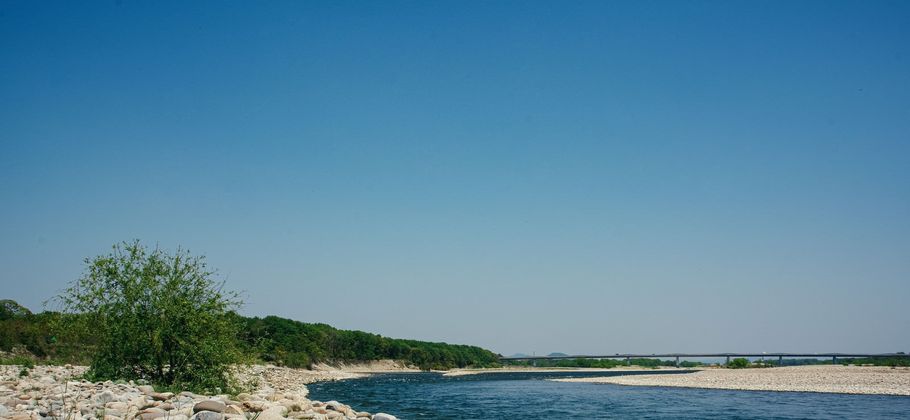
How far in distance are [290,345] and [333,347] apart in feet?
59.4

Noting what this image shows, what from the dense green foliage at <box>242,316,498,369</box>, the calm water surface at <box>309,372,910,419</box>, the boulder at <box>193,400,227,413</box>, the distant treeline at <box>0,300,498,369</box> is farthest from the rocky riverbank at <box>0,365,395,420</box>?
the dense green foliage at <box>242,316,498,369</box>

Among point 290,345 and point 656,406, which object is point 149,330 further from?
point 290,345

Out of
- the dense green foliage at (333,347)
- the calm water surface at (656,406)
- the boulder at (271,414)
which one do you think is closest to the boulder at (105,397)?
the boulder at (271,414)

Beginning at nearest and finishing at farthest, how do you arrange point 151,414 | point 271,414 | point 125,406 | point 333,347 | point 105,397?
point 151,414 < point 125,406 < point 271,414 < point 105,397 < point 333,347

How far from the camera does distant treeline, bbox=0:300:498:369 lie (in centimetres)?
3376

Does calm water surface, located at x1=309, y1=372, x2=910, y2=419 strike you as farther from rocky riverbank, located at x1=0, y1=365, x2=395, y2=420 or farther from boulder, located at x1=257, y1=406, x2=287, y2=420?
boulder, located at x1=257, y1=406, x2=287, y2=420

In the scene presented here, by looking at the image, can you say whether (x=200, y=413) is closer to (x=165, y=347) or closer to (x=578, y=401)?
(x=165, y=347)

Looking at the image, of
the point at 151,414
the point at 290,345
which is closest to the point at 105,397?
the point at 151,414

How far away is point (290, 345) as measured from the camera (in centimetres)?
11038

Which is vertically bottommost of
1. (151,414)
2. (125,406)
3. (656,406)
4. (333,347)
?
(656,406)

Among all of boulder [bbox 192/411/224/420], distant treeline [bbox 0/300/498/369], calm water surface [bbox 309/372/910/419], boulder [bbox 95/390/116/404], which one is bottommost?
calm water surface [bbox 309/372/910/419]

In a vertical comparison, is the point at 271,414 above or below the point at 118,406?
below

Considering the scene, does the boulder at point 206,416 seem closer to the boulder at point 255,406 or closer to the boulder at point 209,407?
the boulder at point 209,407

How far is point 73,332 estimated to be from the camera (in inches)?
1016
